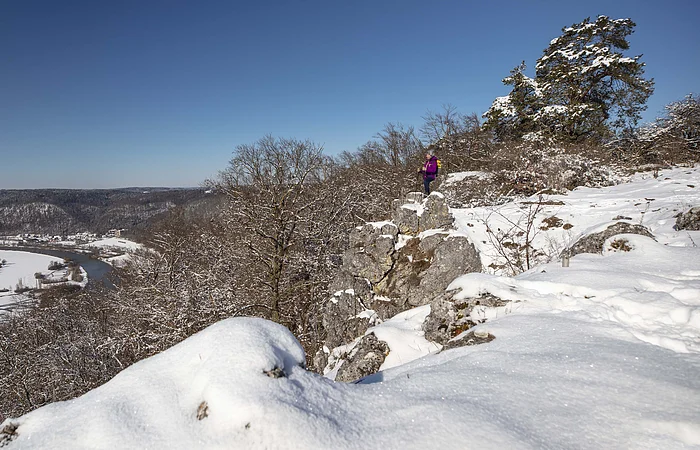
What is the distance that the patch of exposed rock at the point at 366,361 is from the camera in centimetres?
463

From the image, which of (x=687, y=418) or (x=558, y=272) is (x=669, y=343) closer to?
(x=687, y=418)

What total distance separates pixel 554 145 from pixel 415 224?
8.88 metres

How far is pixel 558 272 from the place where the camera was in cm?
404

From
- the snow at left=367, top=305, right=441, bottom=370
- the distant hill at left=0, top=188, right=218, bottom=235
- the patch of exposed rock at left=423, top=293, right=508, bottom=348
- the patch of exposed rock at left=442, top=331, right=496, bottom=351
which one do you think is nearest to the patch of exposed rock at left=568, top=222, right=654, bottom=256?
the patch of exposed rock at left=423, top=293, right=508, bottom=348

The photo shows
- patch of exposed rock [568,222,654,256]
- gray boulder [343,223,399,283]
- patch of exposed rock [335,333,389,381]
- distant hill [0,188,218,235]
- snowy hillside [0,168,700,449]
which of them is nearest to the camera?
snowy hillside [0,168,700,449]

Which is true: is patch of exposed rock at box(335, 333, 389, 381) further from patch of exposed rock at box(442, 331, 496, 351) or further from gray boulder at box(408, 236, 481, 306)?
gray boulder at box(408, 236, 481, 306)

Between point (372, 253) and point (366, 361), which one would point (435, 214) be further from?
point (366, 361)

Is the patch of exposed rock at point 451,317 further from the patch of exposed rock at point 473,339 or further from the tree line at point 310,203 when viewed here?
the tree line at point 310,203

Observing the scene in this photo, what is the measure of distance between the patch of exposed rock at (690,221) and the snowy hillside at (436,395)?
3.76 m

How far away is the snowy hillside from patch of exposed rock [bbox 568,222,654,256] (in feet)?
7.55

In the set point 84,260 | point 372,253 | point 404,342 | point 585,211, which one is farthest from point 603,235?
point 84,260

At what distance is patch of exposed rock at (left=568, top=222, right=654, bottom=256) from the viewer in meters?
5.13

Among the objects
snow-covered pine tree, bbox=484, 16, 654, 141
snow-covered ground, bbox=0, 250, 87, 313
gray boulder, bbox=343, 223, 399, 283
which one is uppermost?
snow-covered pine tree, bbox=484, 16, 654, 141

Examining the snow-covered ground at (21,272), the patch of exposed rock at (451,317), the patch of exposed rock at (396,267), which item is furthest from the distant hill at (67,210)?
the patch of exposed rock at (451,317)
